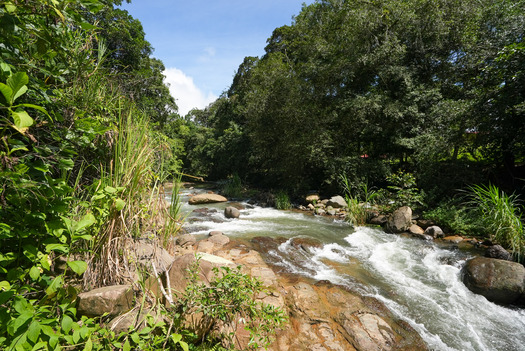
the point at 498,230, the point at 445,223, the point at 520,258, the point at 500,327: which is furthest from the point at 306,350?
the point at 445,223

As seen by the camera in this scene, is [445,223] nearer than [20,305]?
No

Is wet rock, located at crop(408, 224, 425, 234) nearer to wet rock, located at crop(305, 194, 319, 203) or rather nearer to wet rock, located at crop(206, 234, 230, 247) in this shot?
wet rock, located at crop(305, 194, 319, 203)

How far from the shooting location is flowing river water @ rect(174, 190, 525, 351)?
9.59 feet

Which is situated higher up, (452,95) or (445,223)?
(452,95)

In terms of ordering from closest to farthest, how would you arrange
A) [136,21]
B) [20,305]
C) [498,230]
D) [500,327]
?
[20,305]
[500,327]
[498,230]
[136,21]

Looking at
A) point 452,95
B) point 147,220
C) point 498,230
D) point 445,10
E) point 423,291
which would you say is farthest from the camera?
point 452,95

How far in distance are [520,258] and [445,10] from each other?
31.5ft

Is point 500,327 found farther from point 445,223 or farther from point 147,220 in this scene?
point 147,220

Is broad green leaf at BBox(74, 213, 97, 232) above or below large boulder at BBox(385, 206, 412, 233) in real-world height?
above

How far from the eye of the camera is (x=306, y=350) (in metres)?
2.37

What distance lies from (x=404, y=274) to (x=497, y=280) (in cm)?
127

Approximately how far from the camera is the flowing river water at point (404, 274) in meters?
2.92

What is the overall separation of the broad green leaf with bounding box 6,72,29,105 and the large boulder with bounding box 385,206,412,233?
761cm

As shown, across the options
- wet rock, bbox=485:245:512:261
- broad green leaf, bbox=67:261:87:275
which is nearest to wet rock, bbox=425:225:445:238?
wet rock, bbox=485:245:512:261
